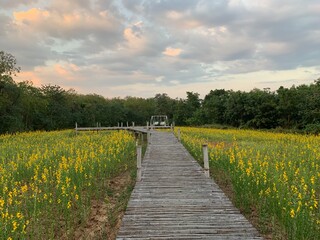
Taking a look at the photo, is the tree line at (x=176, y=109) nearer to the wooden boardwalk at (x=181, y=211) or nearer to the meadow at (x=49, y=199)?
the meadow at (x=49, y=199)

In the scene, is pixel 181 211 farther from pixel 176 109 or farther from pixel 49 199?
pixel 176 109

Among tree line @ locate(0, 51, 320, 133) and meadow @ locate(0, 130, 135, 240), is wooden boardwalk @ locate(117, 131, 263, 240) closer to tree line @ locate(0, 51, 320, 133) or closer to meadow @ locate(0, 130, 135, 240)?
meadow @ locate(0, 130, 135, 240)

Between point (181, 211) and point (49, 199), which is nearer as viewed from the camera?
point (181, 211)

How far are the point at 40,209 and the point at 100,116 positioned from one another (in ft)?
183

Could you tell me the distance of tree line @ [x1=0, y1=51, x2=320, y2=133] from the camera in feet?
101

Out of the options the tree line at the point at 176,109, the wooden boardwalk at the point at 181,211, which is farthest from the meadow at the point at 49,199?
the tree line at the point at 176,109

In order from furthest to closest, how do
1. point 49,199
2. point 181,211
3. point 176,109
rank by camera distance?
1. point 176,109
2. point 49,199
3. point 181,211

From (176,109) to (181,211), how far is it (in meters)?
61.6

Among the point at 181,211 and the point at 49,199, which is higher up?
the point at 49,199

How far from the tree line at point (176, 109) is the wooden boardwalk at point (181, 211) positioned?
25.5 m

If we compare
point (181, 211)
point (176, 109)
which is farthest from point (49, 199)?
point (176, 109)

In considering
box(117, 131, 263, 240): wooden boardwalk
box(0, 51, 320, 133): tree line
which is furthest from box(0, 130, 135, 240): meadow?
box(0, 51, 320, 133): tree line

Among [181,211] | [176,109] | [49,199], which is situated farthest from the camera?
[176,109]

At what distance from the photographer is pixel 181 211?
6.11 metres
